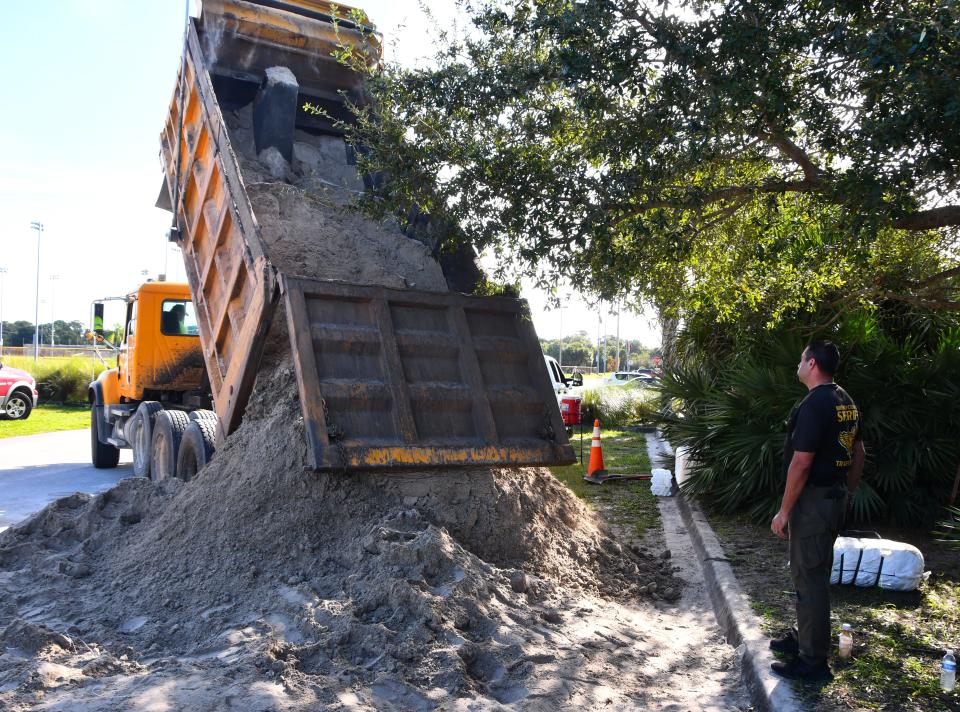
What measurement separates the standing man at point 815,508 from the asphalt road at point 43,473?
7.30m

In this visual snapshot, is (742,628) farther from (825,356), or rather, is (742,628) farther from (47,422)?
(47,422)

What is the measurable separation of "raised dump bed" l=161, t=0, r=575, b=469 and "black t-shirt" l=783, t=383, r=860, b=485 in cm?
239

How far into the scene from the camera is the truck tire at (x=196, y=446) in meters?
7.90

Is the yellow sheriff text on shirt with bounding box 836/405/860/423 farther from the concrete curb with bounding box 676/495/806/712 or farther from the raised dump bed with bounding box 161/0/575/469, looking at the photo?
the raised dump bed with bounding box 161/0/575/469

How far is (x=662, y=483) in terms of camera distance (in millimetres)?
10312

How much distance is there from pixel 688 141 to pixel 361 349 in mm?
2729

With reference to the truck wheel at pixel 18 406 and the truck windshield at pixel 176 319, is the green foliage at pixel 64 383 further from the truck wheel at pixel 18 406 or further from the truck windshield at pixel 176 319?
the truck windshield at pixel 176 319

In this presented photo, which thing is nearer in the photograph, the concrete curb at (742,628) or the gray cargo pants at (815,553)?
the concrete curb at (742,628)

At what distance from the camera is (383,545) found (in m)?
5.30

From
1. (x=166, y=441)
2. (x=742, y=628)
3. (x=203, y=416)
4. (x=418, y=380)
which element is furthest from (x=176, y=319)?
(x=742, y=628)

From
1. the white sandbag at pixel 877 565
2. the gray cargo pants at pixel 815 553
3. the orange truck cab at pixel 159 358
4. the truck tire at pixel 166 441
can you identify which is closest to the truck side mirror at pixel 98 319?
the orange truck cab at pixel 159 358

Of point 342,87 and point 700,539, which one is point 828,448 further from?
point 342,87

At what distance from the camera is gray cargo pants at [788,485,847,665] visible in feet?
14.6

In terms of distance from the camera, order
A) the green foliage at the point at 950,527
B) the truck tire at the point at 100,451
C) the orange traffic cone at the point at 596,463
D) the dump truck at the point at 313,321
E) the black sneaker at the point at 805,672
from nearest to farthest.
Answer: the black sneaker at the point at 805,672 → the dump truck at the point at 313,321 → the green foliage at the point at 950,527 → the orange traffic cone at the point at 596,463 → the truck tire at the point at 100,451
